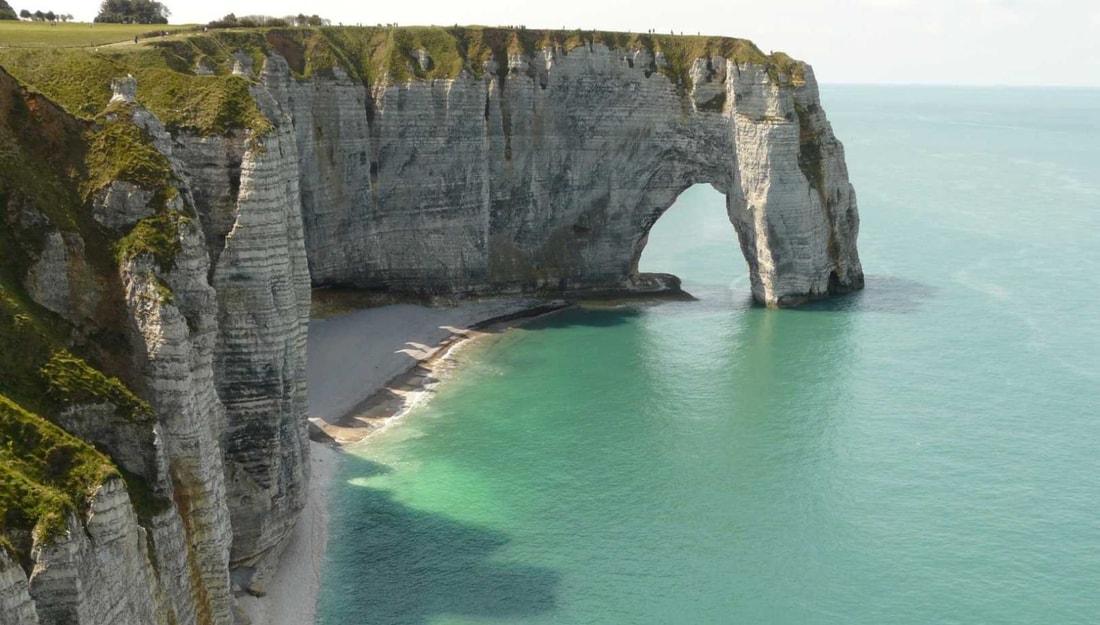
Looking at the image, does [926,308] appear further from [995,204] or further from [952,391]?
[995,204]

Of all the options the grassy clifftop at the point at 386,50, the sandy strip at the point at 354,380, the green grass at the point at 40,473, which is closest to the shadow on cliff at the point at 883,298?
the grassy clifftop at the point at 386,50

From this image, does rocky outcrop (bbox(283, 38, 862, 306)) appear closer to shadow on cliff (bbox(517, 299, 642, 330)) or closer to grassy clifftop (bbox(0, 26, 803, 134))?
grassy clifftop (bbox(0, 26, 803, 134))

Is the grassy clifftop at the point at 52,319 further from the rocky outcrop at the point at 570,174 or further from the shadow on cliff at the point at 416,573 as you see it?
the rocky outcrop at the point at 570,174

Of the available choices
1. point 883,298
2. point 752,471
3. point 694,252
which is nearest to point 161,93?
point 752,471

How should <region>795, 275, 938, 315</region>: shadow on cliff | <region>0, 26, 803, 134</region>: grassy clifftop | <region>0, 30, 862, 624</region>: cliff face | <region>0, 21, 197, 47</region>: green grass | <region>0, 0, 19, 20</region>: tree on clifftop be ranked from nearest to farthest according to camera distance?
<region>0, 30, 862, 624</region>: cliff face < <region>0, 21, 197, 47</region>: green grass < <region>0, 26, 803, 134</region>: grassy clifftop < <region>0, 0, 19, 20</region>: tree on clifftop < <region>795, 275, 938, 315</region>: shadow on cliff

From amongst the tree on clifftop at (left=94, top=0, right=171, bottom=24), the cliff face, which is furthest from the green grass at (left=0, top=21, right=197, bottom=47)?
the tree on clifftop at (left=94, top=0, right=171, bottom=24)
